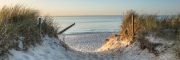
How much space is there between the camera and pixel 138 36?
23.1ft

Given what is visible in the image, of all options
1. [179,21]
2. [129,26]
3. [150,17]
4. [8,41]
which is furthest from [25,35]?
[179,21]

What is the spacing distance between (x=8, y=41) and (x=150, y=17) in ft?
22.2

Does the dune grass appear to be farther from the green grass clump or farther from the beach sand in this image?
the green grass clump

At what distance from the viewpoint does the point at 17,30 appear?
4820mm

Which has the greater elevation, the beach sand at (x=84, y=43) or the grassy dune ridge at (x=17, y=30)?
the grassy dune ridge at (x=17, y=30)

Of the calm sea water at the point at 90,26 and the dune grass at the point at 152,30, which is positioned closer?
the dune grass at the point at 152,30

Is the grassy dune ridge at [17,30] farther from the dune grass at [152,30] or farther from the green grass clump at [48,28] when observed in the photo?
the dune grass at [152,30]

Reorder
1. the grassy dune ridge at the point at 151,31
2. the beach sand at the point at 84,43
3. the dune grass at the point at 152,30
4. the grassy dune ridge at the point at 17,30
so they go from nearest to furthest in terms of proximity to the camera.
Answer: the grassy dune ridge at the point at 17,30 → the grassy dune ridge at the point at 151,31 → the dune grass at the point at 152,30 → the beach sand at the point at 84,43

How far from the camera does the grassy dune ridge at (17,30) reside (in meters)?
3.94

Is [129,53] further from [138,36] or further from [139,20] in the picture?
[139,20]

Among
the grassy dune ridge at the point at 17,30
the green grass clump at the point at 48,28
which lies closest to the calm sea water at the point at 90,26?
the green grass clump at the point at 48,28

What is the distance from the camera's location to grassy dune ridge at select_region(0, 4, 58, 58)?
3.94 meters

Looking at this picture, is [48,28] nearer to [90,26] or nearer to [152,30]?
[152,30]

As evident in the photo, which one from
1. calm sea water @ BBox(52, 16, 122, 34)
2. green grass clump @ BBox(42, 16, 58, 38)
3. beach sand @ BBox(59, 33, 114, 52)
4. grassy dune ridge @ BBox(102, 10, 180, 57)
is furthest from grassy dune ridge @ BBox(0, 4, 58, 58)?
grassy dune ridge @ BBox(102, 10, 180, 57)
